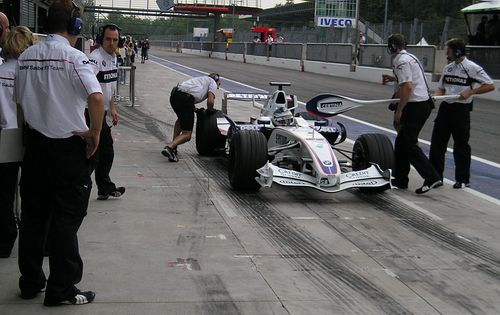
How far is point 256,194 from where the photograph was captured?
26.5ft

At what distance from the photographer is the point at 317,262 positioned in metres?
5.66

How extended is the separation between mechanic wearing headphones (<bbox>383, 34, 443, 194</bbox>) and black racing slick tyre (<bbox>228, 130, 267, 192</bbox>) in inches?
73.1

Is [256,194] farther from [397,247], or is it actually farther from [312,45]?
[312,45]

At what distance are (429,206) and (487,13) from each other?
2610cm

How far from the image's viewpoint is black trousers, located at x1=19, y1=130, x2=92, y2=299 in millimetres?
4324

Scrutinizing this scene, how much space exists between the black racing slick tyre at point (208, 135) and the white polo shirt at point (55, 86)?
6047mm

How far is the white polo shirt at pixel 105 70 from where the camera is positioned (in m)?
7.22

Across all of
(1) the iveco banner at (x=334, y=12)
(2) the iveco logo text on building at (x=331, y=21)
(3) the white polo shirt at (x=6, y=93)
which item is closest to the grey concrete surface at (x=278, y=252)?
(3) the white polo shirt at (x=6, y=93)

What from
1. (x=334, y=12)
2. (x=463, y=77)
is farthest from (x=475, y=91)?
(x=334, y=12)

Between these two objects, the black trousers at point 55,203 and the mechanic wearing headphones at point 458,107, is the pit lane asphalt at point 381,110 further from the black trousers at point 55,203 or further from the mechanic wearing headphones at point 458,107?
the black trousers at point 55,203

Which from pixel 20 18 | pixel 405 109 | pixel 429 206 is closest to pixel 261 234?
pixel 429 206

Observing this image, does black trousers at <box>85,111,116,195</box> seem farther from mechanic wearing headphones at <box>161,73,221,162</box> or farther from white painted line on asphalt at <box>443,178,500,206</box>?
white painted line on asphalt at <box>443,178,500,206</box>

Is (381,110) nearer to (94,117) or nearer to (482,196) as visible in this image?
(482,196)

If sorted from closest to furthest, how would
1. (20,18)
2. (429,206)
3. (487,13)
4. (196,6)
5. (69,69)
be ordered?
1. (69,69)
2. (429,206)
3. (20,18)
4. (487,13)
5. (196,6)
